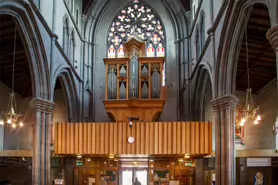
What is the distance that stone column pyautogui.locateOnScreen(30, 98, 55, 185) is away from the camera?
14414 millimetres

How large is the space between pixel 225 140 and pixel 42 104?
253 inches

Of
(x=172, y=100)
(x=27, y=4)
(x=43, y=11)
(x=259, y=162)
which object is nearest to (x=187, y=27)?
(x=172, y=100)

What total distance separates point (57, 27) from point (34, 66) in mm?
2906

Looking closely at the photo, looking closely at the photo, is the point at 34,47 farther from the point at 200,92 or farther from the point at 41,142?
the point at 200,92

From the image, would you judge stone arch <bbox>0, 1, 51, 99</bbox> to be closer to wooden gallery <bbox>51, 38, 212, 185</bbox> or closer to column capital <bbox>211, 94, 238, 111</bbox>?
wooden gallery <bbox>51, 38, 212, 185</bbox>

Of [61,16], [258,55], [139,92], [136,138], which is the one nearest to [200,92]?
[139,92]

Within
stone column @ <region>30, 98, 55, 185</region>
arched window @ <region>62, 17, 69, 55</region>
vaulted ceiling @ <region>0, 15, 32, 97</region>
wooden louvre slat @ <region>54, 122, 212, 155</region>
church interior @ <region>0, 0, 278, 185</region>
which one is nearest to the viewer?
church interior @ <region>0, 0, 278, 185</region>

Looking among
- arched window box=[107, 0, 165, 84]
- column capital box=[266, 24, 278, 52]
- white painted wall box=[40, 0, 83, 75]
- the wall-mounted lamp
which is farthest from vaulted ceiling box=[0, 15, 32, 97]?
the wall-mounted lamp

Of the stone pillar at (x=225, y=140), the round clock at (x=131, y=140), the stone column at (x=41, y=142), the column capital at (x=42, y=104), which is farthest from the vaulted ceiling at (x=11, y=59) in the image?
the stone pillar at (x=225, y=140)

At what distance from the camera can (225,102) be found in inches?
546

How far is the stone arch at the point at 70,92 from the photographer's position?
1881 cm

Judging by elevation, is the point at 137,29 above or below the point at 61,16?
above

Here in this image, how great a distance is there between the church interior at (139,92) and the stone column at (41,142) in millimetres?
35

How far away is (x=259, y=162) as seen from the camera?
18891 millimetres
